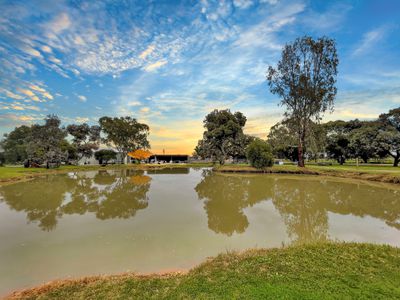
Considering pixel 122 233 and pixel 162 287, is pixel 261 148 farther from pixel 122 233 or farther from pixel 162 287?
pixel 162 287

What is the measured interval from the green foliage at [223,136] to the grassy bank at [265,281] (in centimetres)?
4018

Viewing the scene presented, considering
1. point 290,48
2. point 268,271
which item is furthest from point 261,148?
point 268,271

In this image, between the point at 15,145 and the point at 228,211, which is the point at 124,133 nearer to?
the point at 15,145

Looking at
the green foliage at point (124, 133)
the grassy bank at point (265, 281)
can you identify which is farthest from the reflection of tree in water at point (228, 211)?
the green foliage at point (124, 133)

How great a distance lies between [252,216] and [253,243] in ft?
10.6

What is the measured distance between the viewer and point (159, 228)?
26.9 feet

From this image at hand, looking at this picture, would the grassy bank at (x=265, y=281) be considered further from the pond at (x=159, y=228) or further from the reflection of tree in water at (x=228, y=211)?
the reflection of tree in water at (x=228, y=211)

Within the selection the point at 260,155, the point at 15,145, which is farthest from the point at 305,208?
the point at 15,145

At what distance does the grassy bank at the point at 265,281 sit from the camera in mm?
3688

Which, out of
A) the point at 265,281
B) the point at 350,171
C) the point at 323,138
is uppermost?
the point at 323,138

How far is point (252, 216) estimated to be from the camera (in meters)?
9.81

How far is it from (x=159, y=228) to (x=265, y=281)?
4.88 meters

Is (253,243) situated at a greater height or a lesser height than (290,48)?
lesser

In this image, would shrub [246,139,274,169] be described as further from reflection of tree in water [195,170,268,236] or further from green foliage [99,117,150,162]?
green foliage [99,117,150,162]
